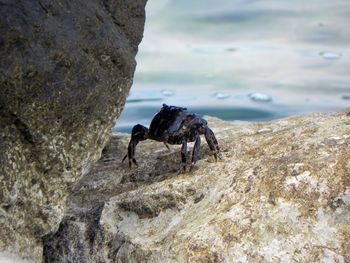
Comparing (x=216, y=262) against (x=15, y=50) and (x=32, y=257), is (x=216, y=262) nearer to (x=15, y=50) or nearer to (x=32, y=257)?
(x=32, y=257)

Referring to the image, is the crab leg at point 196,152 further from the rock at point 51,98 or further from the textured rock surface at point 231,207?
the rock at point 51,98

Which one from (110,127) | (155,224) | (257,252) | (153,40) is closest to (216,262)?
(257,252)

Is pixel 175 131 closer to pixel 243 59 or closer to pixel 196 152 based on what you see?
pixel 196 152

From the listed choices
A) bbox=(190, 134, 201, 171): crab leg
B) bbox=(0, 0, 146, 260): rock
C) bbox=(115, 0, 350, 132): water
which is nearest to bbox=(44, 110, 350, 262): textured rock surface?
bbox=(190, 134, 201, 171): crab leg

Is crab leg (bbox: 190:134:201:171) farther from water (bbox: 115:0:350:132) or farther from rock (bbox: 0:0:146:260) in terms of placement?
water (bbox: 115:0:350:132)

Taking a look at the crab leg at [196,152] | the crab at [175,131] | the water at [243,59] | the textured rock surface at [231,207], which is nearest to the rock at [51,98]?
the textured rock surface at [231,207]
